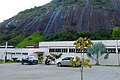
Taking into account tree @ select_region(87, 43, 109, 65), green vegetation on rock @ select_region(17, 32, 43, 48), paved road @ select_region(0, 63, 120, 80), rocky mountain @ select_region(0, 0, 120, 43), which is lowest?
paved road @ select_region(0, 63, 120, 80)

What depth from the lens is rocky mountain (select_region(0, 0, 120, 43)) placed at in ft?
319

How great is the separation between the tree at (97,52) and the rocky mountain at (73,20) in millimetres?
47505

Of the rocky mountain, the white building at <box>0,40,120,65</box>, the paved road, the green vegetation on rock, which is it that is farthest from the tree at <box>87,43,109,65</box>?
the rocky mountain

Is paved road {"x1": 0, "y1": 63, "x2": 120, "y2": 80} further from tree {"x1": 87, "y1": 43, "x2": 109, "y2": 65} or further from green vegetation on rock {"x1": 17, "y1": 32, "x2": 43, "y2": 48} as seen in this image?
green vegetation on rock {"x1": 17, "y1": 32, "x2": 43, "y2": 48}

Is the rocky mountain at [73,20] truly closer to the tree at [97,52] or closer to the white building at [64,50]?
the white building at [64,50]

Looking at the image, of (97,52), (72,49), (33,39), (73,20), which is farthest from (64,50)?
(73,20)

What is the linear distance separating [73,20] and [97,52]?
57.1 meters

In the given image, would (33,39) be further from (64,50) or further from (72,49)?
(72,49)

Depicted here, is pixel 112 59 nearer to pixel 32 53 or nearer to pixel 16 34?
pixel 32 53

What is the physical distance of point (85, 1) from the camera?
125250 mm

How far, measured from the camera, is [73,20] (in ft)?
331

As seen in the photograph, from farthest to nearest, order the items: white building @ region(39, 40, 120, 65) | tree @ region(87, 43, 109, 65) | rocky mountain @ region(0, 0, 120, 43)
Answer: rocky mountain @ region(0, 0, 120, 43) < white building @ region(39, 40, 120, 65) < tree @ region(87, 43, 109, 65)

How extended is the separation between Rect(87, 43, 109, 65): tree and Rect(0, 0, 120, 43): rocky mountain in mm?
47505

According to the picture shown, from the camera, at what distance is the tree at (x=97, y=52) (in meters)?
44.6
